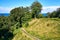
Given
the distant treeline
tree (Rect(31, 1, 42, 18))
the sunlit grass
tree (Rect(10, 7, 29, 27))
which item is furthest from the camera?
tree (Rect(10, 7, 29, 27))

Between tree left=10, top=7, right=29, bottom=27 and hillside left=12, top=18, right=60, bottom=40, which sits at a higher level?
tree left=10, top=7, right=29, bottom=27

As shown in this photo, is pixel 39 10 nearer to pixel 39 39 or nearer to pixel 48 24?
pixel 48 24

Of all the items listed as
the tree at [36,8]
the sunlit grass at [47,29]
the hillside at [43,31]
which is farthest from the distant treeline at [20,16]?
the sunlit grass at [47,29]

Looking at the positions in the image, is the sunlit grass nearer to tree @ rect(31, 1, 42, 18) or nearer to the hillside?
the hillside

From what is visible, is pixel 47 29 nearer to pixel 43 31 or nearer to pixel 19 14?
pixel 43 31

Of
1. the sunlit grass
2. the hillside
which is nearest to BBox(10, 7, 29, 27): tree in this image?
the hillside

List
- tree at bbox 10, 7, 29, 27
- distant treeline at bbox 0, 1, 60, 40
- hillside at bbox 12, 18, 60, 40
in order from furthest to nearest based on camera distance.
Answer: tree at bbox 10, 7, 29, 27 < distant treeline at bbox 0, 1, 60, 40 < hillside at bbox 12, 18, 60, 40

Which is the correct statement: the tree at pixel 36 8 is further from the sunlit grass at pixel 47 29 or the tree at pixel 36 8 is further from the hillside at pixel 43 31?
the sunlit grass at pixel 47 29

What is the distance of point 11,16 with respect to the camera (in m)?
96.4

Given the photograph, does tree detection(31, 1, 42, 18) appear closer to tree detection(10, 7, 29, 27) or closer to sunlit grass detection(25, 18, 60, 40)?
tree detection(10, 7, 29, 27)

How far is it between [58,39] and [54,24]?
17.4 meters

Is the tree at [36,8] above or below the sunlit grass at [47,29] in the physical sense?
above

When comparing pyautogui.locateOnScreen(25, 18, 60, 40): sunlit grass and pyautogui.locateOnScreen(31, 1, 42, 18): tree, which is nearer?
pyautogui.locateOnScreen(25, 18, 60, 40): sunlit grass

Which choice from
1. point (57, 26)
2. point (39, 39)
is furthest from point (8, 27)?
point (39, 39)
